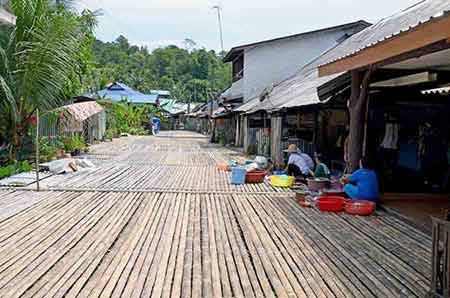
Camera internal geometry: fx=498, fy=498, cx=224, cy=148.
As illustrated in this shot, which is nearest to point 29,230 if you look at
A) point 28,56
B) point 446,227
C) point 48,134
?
point 446,227

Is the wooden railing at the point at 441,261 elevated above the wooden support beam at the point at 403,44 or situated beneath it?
situated beneath

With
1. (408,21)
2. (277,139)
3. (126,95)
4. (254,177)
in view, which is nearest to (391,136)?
(254,177)

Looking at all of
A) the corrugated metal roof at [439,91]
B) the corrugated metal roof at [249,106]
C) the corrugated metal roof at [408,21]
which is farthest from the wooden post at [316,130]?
the corrugated metal roof at [408,21]

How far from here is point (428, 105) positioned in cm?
1015

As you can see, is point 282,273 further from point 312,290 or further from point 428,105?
point 428,105

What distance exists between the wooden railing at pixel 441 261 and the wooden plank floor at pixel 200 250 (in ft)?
1.35

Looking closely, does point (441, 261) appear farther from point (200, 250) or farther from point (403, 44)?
point (200, 250)

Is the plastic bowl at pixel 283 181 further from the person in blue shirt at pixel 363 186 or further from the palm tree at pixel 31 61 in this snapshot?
the palm tree at pixel 31 61

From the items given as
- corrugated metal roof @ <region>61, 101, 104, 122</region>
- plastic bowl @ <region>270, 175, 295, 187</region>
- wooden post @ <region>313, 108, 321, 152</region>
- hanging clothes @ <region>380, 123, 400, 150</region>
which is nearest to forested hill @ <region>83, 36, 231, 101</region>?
corrugated metal roof @ <region>61, 101, 104, 122</region>

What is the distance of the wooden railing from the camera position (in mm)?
3613

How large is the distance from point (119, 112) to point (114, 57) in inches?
2083

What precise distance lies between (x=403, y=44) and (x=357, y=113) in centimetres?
358

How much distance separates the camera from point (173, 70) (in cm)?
8931

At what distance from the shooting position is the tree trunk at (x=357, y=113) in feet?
26.2
